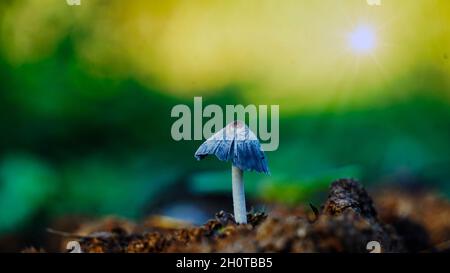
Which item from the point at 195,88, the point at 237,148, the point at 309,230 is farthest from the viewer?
the point at 195,88

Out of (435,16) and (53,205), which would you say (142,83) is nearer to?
(53,205)

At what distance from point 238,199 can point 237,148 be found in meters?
0.23

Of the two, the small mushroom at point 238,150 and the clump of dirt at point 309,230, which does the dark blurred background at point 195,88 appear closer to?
the clump of dirt at point 309,230

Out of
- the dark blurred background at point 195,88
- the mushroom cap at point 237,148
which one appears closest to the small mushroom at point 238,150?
the mushroom cap at point 237,148

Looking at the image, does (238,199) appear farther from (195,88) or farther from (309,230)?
(195,88)

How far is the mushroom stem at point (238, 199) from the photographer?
215 cm

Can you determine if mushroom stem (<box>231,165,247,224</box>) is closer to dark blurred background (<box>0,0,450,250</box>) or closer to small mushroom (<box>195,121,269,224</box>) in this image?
small mushroom (<box>195,121,269,224</box>)

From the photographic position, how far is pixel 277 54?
3041 mm

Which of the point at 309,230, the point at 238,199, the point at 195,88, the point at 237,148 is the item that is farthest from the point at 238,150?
the point at 195,88

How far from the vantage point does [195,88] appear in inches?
121
